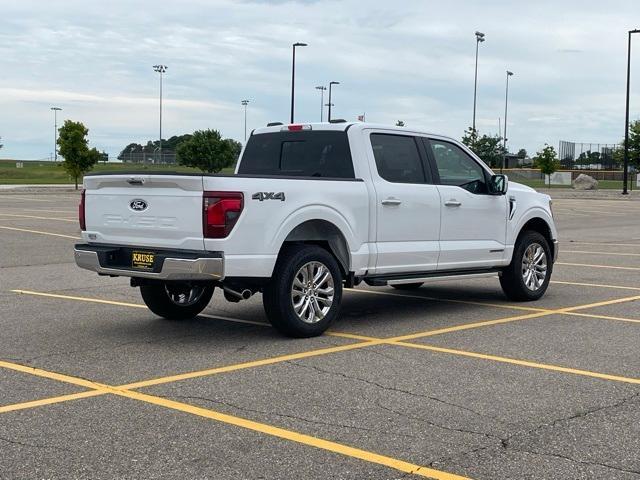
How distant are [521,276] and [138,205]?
4.71 metres

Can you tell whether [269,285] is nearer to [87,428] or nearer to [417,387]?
[417,387]

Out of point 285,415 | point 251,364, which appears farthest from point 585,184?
point 285,415

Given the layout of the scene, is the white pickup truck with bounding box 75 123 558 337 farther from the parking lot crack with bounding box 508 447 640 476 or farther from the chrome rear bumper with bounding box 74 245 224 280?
the parking lot crack with bounding box 508 447 640 476

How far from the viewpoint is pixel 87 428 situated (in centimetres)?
521

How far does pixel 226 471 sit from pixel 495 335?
14.3 ft

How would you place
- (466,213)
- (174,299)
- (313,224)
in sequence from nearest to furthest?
1. (313,224)
2. (174,299)
3. (466,213)

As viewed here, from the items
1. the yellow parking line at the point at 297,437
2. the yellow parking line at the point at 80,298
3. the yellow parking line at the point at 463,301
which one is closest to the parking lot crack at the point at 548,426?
the yellow parking line at the point at 297,437

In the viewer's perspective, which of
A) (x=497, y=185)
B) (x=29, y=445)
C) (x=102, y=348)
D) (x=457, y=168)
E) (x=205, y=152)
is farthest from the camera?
(x=205, y=152)

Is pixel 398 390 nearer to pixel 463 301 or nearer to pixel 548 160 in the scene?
pixel 463 301

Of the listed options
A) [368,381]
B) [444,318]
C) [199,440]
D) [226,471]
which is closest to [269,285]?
[368,381]

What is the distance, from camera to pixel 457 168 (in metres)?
9.82

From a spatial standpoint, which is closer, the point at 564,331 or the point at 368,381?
the point at 368,381

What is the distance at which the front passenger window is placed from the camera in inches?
379

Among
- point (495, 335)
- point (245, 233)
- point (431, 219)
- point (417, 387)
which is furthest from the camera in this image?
point (431, 219)
